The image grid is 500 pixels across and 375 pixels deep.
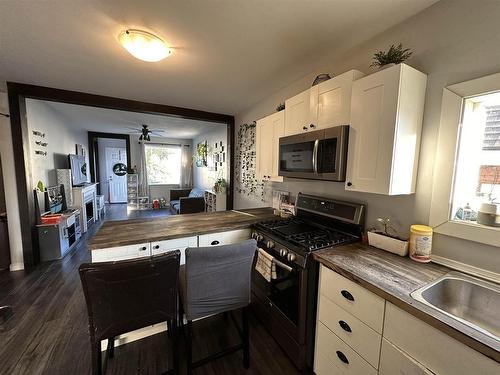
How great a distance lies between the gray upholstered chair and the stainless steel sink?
36.9 inches

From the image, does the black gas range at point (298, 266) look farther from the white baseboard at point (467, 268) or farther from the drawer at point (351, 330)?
the white baseboard at point (467, 268)

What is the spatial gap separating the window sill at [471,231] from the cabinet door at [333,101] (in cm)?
91

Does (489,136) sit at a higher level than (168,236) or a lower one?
higher

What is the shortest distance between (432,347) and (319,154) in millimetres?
1258

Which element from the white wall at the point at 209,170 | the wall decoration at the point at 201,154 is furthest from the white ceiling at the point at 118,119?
the wall decoration at the point at 201,154

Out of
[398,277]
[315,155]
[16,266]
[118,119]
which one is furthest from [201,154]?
[398,277]

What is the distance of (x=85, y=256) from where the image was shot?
11.4 ft

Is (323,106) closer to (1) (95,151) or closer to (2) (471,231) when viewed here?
(2) (471,231)

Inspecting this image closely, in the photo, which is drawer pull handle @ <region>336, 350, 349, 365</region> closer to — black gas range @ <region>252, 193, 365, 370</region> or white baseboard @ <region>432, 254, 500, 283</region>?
black gas range @ <region>252, 193, 365, 370</region>

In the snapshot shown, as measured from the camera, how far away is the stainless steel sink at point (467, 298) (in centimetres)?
103

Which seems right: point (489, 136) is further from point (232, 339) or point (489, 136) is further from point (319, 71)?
point (232, 339)

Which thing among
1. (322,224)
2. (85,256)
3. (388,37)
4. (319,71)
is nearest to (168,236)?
(322,224)

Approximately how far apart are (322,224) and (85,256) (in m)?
3.82

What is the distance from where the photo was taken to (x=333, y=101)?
5.40 feet
